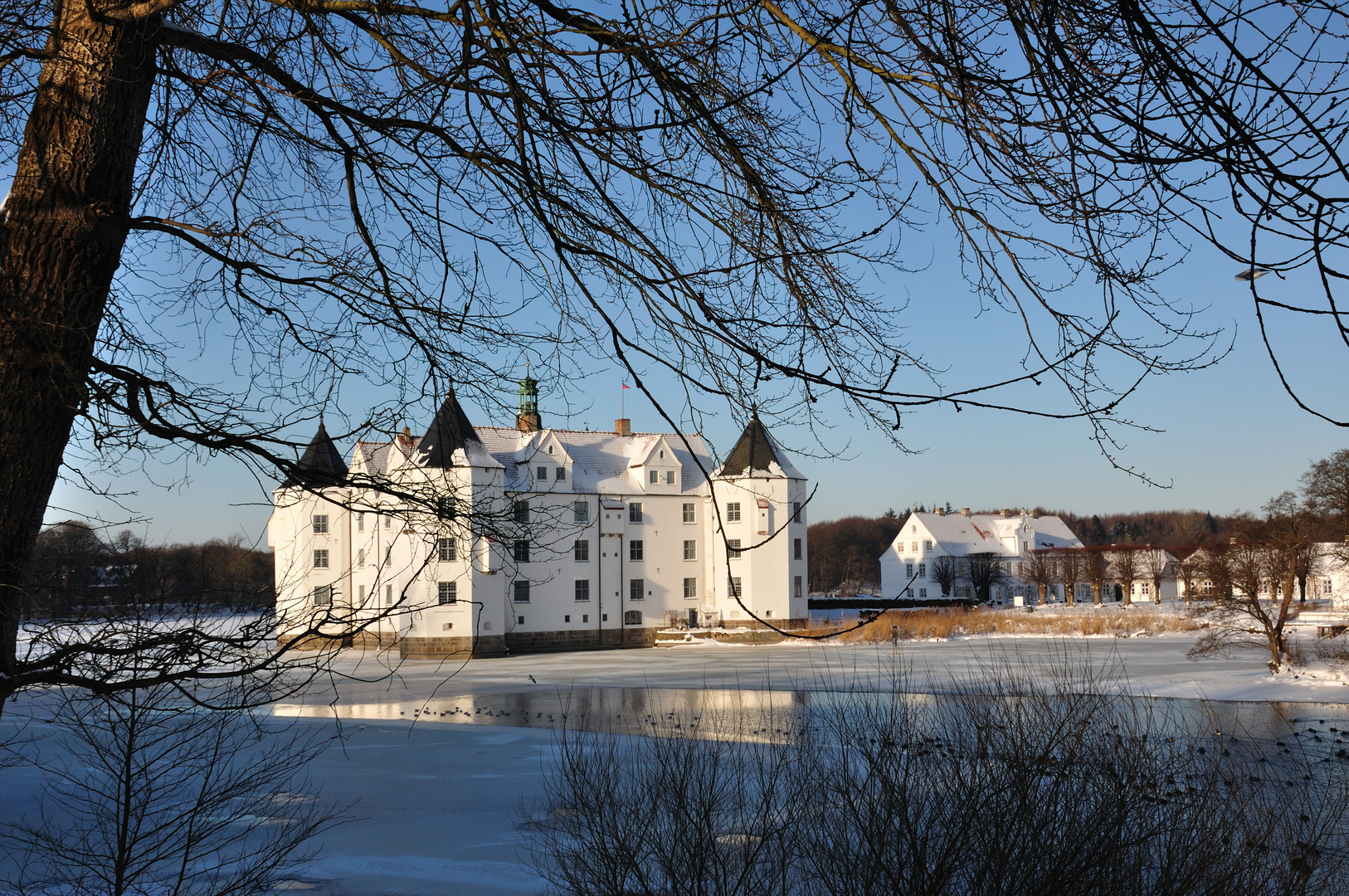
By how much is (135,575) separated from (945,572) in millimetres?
68633

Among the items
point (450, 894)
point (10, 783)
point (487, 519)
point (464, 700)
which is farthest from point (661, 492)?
point (487, 519)

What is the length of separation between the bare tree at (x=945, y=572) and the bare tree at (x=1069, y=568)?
273 inches

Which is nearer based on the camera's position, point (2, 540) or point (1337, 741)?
point (2, 540)

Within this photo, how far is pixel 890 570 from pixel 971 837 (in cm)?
6685

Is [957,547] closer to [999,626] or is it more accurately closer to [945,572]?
[945,572]

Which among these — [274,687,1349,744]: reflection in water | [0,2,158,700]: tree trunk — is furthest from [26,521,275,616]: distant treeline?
[274,687,1349,744]: reflection in water

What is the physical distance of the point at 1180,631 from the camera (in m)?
Result: 41.2

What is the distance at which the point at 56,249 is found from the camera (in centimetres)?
307

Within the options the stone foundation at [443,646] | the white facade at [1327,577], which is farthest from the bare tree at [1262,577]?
the stone foundation at [443,646]

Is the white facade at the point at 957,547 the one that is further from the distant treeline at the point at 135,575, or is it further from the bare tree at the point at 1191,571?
the distant treeline at the point at 135,575

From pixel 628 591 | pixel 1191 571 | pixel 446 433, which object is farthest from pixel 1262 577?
pixel 446 433

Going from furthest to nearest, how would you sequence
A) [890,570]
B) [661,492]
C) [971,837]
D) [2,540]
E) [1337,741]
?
[890,570], [661,492], [1337,741], [971,837], [2,540]

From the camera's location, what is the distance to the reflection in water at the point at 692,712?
15805mm

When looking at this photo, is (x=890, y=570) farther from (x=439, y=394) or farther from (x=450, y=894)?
(x=439, y=394)
